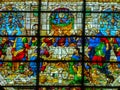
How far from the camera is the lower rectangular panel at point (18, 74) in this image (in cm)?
1229

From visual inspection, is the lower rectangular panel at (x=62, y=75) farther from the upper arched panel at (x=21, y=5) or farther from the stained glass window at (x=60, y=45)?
the upper arched panel at (x=21, y=5)

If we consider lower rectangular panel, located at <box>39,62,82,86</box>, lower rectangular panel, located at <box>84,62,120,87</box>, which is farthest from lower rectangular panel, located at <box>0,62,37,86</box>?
lower rectangular panel, located at <box>84,62,120,87</box>

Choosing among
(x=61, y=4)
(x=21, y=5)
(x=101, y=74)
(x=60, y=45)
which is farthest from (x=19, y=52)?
(x=101, y=74)

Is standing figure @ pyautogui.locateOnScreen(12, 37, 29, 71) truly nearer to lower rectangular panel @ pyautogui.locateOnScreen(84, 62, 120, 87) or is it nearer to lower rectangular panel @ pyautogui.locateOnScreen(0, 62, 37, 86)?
lower rectangular panel @ pyautogui.locateOnScreen(0, 62, 37, 86)

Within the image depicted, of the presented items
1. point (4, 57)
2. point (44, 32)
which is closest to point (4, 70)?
point (4, 57)

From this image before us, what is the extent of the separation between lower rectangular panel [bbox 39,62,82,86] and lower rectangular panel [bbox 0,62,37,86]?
0.17m

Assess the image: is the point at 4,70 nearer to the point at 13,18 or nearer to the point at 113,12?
the point at 13,18

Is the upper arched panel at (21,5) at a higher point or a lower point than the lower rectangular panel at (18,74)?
higher

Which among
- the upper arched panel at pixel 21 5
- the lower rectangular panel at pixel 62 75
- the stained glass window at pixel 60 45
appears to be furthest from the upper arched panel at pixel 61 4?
the lower rectangular panel at pixel 62 75

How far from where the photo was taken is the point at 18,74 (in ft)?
40.3

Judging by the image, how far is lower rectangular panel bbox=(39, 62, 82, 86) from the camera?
12.3 meters

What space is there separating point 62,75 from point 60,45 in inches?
21.3

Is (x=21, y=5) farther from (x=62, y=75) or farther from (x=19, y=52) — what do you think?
(x=62, y=75)

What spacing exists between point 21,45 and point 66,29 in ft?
2.81
